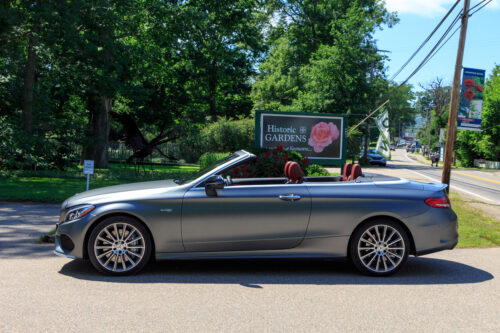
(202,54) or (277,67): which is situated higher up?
(277,67)

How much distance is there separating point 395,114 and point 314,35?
103 metres

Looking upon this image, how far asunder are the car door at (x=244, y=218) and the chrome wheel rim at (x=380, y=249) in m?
0.78

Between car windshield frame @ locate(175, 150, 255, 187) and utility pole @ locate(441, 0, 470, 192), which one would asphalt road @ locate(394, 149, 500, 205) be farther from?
car windshield frame @ locate(175, 150, 255, 187)

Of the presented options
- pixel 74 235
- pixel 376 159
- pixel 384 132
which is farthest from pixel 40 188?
pixel 376 159

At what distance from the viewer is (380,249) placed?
5.77 meters

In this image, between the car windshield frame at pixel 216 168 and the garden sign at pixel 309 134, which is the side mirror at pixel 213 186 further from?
the garden sign at pixel 309 134

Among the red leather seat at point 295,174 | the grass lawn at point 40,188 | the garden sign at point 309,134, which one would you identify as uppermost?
the garden sign at point 309,134

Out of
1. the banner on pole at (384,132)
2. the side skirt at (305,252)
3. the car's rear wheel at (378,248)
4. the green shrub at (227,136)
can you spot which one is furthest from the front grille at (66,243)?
the green shrub at (227,136)

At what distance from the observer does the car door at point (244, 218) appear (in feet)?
18.3

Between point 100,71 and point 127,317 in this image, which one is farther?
point 100,71

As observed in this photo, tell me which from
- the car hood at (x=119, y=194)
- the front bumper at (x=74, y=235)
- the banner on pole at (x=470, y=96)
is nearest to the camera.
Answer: the front bumper at (x=74, y=235)

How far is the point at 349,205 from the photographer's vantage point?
5758 mm

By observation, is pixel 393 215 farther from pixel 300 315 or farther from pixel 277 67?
pixel 277 67

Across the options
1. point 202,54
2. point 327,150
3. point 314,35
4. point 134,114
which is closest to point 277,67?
point 314,35
